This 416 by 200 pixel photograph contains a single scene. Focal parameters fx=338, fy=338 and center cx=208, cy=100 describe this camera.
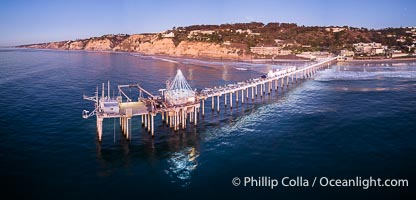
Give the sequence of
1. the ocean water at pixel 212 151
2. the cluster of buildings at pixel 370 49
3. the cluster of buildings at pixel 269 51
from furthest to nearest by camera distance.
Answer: the cluster of buildings at pixel 370 49 < the cluster of buildings at pixel 269 51 < the ocean water at pixel 212 151

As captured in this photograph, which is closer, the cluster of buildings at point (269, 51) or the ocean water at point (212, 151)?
A: the ocean water at point (212, 151)

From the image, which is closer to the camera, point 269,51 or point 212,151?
point 212,151

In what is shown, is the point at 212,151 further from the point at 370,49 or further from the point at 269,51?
the point at 370,49

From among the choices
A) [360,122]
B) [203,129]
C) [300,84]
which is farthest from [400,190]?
[300,84]

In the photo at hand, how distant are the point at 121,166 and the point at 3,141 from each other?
49.8 ft

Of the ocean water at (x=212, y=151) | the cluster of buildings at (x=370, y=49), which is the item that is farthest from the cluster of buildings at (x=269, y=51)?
the ocean water at (x=212, y=151)

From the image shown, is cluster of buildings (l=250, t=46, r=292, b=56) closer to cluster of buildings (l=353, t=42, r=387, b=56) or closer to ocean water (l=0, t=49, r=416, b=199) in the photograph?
cluster of buildings (l=353, t=42, r=387, b=56)

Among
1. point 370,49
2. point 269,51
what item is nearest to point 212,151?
point 269,51

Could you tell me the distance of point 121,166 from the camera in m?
29.9

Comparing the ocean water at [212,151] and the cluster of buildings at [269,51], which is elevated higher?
the cluster of buildings at [269,51]

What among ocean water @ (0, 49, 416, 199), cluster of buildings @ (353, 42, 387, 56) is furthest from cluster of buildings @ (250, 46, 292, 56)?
ocean water @ (0, 49, 416, 199)

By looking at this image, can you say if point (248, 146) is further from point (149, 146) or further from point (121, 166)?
point (121, 166)

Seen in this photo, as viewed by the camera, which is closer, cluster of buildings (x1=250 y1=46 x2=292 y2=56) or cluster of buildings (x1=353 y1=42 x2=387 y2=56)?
cluster of buildings (x1=250 y1=46 x2=292 y2=56)

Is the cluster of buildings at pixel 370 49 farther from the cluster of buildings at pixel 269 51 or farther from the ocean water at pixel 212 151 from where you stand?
the ocean water at pixel 212 151
